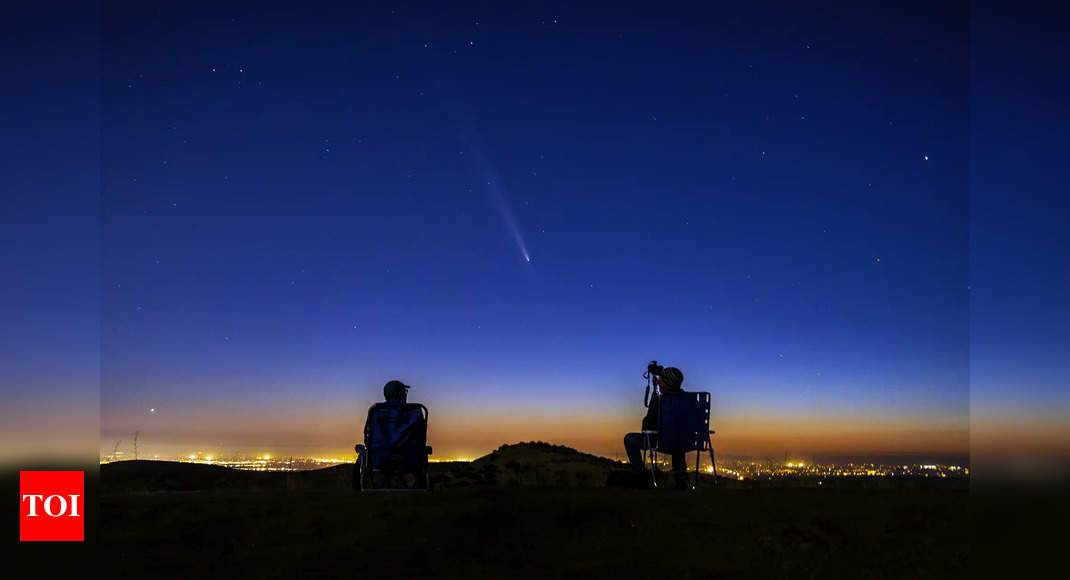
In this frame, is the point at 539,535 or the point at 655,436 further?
the point at 655,436

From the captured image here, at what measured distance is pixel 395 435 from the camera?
11.5 metres

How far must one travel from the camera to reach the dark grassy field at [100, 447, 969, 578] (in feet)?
24.2

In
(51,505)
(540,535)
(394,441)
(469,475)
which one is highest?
(394,441)

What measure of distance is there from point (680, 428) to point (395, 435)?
Answer: 3.92 meters

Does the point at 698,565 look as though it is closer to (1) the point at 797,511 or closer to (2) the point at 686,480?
(1) the point at 797,511

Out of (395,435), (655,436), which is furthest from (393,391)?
(655,436)

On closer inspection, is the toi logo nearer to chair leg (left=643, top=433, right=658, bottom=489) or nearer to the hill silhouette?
the hill silhouette

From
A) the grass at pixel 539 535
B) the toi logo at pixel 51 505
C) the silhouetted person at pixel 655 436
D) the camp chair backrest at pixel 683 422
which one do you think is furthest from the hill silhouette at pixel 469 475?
the grass at pixel 539 535

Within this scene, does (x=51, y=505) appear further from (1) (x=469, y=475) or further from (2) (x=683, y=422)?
(1) (x=469, y=475)

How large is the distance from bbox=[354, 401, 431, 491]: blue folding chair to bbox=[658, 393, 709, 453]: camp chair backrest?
323 cm

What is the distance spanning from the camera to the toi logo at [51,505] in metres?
8.41

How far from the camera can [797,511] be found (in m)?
8.71

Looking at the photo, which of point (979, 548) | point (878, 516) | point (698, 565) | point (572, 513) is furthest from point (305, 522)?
point (979, 548)

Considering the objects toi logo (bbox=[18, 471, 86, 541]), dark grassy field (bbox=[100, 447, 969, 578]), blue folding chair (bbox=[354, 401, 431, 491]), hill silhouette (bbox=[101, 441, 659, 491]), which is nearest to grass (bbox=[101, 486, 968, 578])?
dark grassy field (bbox=[100, 447, 969, 578])
